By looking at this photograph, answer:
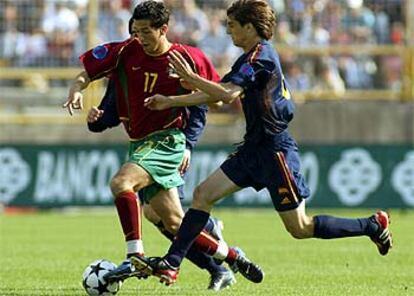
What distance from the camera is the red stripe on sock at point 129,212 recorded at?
31.1 ft

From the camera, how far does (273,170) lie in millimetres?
9578

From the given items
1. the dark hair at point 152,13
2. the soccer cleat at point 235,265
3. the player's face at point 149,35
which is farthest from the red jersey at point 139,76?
the soccer cleat at point 235,265

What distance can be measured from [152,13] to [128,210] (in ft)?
5.07

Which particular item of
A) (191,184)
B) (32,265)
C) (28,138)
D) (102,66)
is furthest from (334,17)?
(102,66)

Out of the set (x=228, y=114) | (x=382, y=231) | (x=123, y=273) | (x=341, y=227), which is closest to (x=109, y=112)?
(x=123, y=273)

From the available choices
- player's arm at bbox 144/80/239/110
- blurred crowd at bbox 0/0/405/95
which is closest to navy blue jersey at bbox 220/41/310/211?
player's arm at bbox 144/80/239/110

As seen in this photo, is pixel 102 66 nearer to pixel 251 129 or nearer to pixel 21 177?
pixel 251 129

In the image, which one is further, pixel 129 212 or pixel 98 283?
pixel 129 212

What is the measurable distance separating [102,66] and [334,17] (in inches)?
531

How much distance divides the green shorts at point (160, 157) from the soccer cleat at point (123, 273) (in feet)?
2.88

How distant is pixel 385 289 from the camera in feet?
32.6

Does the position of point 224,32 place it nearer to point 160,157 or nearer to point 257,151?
point 160,157

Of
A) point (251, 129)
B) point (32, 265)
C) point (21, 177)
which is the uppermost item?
point (251, 129)

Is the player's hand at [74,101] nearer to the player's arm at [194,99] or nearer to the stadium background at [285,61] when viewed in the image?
the player's arm at [194,99]
